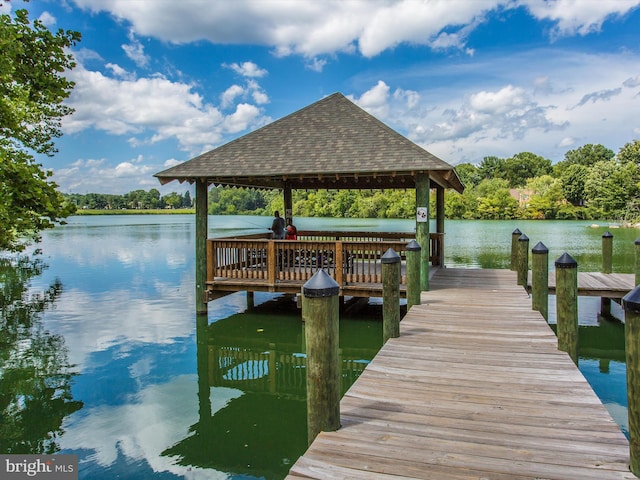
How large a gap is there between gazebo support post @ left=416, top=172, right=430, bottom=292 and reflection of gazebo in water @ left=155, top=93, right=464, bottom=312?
0.07 feet

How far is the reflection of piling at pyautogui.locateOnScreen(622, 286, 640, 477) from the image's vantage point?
2.68 meters

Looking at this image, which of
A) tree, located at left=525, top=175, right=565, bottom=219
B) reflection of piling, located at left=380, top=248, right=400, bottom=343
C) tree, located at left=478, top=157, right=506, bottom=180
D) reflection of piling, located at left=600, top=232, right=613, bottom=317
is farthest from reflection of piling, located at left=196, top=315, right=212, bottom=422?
tree, located at left=478, top=157, right=506, bottom=180

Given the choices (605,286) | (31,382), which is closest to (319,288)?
(31,382)

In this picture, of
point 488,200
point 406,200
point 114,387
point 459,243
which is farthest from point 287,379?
point 488,200

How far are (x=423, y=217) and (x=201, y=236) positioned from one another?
4.89 m

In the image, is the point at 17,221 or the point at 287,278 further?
the point at 287,278

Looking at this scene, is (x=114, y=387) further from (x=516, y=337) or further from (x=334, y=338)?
(x=516, y=337)

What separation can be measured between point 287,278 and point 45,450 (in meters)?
5.70

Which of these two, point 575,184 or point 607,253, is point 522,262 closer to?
point 607,253

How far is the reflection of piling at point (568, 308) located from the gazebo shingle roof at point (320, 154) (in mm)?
3935

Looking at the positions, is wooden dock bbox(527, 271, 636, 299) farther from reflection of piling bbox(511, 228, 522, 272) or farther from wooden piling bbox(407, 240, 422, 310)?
wooden piling bbox(407, 240, 422, 310)

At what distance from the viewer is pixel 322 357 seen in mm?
3492

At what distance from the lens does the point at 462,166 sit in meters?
103

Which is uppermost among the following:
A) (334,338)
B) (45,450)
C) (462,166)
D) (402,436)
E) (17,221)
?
(462,166)
